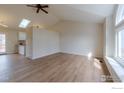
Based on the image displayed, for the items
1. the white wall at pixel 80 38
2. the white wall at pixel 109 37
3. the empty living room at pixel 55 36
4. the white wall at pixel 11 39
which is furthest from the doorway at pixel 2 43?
the white wall at pixel 109 37

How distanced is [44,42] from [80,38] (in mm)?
2549

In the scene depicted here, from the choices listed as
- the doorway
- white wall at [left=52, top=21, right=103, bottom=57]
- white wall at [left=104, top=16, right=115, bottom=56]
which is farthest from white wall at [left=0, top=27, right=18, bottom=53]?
white wall at [left=104, top=16, right=115, bottom=56]

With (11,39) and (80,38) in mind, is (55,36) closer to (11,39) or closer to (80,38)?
(80,38)

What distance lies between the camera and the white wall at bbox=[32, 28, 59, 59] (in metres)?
6.26

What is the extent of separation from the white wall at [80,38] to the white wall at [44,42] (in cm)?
62

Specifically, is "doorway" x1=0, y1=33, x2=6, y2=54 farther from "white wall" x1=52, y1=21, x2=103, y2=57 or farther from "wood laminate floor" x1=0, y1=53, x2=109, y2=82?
"wood laminate floor" x1=0, y1=53, x2=109, y2=82

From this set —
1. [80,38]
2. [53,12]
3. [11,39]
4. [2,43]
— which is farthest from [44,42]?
[2,43]

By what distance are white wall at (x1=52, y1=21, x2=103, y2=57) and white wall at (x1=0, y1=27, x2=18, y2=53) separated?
10.4 feet

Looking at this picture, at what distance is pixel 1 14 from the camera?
602 cm

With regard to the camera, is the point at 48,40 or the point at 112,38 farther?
the point at 48,40

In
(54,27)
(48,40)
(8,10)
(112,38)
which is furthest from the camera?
(54,27)
